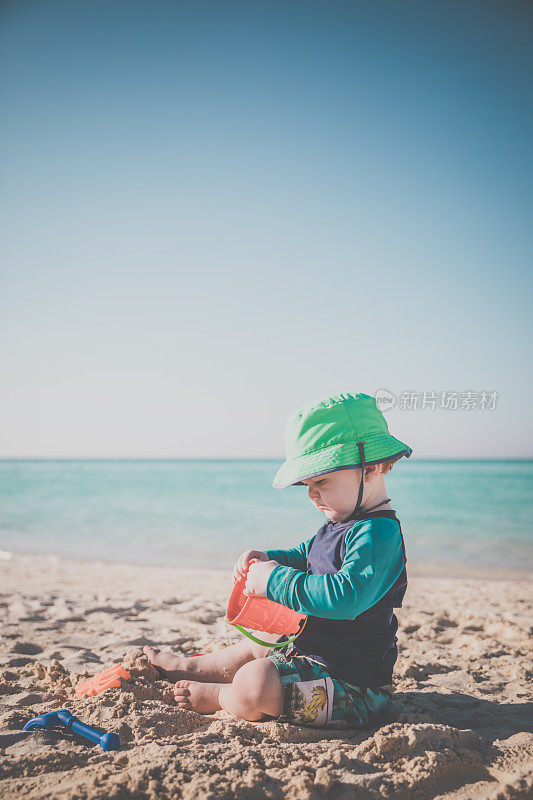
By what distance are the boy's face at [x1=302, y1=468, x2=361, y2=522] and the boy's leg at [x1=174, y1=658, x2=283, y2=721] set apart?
58 centimetres

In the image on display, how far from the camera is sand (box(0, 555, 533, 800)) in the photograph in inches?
55.4

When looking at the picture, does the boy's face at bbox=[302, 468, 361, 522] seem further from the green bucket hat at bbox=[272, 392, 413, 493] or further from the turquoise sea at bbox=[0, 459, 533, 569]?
the turquoise sea at bbox=[0, 459, 533, 569]

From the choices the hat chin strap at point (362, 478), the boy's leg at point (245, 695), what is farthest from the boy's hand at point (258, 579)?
the hat chin strap at point (362, 478)

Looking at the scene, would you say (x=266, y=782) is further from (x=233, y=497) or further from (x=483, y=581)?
(x=233, y=497)

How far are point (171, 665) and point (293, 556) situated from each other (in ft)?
2.40

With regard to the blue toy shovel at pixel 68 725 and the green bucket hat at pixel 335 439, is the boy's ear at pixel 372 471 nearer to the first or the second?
the green bucket hat at pixel 335 439

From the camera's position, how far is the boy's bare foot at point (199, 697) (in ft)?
6.43

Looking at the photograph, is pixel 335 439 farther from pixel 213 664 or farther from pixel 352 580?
pixel 213 664

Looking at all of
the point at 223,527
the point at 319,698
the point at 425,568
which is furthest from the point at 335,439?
the point at 223,527

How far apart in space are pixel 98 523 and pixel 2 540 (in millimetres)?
2156

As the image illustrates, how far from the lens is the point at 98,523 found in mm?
10297

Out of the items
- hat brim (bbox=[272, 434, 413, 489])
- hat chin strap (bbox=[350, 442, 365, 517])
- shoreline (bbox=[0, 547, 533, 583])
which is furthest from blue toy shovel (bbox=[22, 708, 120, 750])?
shoreline (bbox=[0, 547, 533, 583])

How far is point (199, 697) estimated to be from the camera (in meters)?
1.97

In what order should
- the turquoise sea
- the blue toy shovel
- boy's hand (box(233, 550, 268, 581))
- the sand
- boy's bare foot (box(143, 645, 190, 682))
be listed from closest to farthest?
1. the sand
2. the blue toy shovel
3. boy's hand (box(233, 550, 268, 581))
4. boy's bare foot (box(143, 645, 190, 682))
5. the turquoise sea
